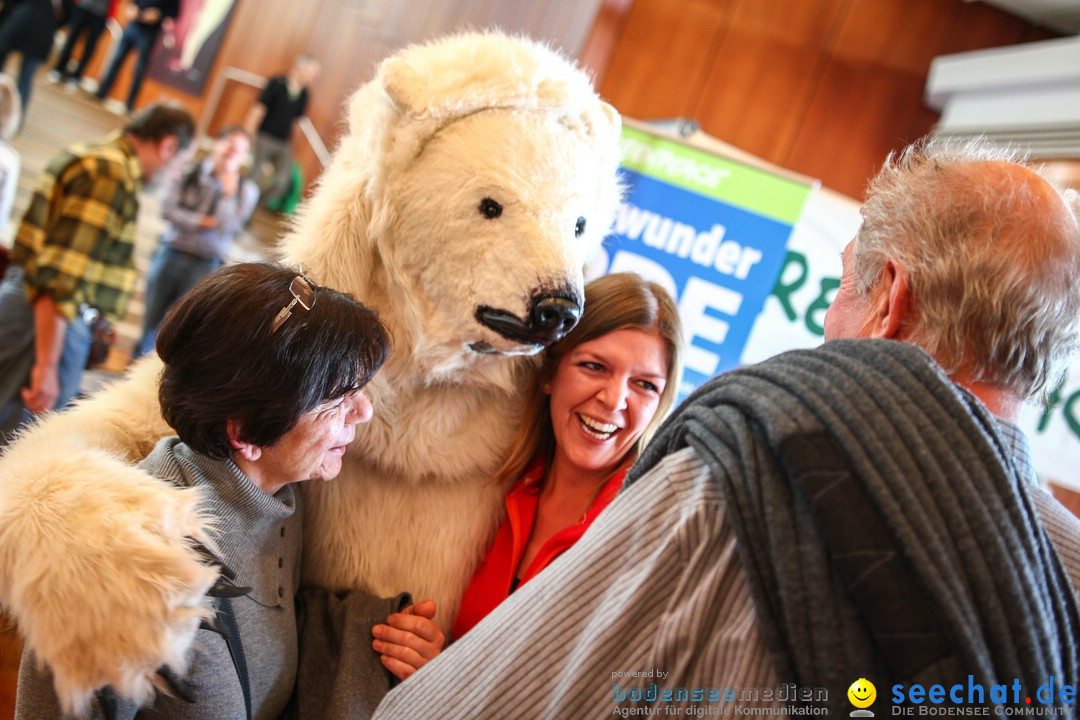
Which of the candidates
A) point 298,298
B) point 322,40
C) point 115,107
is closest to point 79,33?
point 115,107

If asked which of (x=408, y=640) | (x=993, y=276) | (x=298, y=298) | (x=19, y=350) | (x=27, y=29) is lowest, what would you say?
(x=19, y=350)

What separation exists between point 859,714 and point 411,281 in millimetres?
955

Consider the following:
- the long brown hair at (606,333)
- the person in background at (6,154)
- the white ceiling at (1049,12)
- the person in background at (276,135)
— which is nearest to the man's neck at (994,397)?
the long brown hair at (606,333)

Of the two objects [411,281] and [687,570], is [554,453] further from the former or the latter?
[687,570]

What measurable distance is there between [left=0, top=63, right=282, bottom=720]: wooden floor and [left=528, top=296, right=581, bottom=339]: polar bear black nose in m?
4.22

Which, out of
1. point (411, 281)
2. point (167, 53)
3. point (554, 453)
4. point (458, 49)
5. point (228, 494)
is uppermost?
point (167, 53)

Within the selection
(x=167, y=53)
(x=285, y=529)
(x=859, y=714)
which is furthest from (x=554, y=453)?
(x=167, y=53)

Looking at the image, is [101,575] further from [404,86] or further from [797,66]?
[797,66]

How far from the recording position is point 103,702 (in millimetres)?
1003

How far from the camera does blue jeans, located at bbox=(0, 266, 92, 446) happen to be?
2.70m

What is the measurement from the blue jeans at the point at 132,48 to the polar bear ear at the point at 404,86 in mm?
7623

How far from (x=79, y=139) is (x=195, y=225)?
3650 millimetres

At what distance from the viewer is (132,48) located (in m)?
7.84

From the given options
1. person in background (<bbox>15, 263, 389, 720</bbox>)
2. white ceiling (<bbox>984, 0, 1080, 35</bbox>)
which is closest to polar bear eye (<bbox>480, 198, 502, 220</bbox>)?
person in background (<bbox>15, 263, 389, 720</bbox>)
